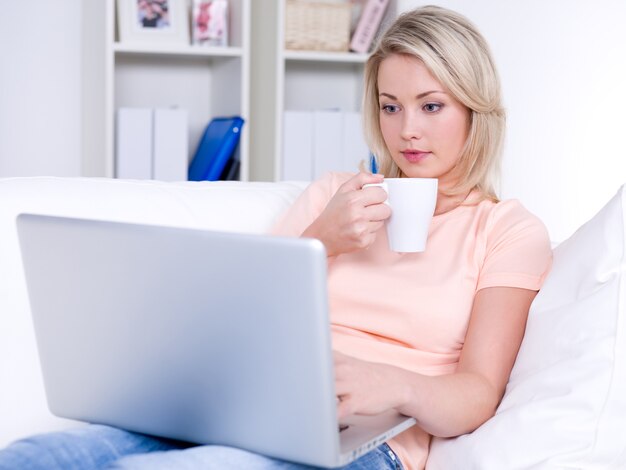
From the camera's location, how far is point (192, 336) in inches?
39.2

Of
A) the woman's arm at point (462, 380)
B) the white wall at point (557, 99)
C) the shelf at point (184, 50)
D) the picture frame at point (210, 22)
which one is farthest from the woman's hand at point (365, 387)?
the picture frame at point (210, 22)

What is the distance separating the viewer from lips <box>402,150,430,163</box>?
4.92ft

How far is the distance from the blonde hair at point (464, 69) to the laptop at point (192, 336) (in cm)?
53

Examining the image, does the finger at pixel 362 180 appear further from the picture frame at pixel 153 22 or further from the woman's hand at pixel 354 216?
the picture frame at pixel 153 22

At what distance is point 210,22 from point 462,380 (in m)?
1.85

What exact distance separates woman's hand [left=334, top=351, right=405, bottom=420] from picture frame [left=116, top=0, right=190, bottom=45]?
71.7 inches

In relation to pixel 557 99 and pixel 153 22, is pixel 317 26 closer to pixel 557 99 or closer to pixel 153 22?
pixel 153 22

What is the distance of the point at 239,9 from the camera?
2770 mm

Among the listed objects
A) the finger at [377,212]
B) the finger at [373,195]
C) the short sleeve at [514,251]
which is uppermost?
the finger at [373,195]

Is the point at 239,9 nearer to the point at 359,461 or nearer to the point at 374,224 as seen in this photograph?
the point at 374,224

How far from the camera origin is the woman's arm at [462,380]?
1.07 metres

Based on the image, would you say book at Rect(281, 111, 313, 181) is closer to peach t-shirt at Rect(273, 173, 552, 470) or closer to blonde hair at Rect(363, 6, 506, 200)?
blonde hair at Rect(363, 6, 506, 200)

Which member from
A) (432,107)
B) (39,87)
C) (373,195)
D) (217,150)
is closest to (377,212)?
(373,195)

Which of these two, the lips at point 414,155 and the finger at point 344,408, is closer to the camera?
the finger at point 344,408
